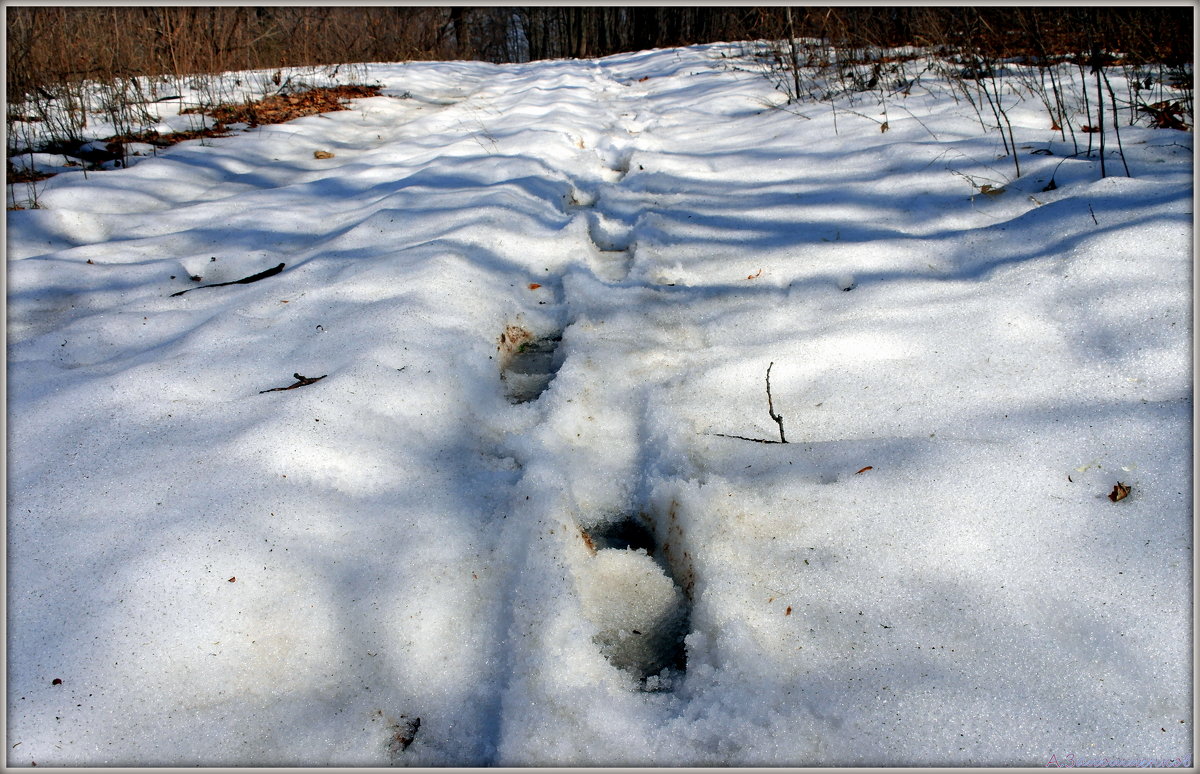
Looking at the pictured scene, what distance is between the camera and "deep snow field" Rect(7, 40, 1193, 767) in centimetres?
90

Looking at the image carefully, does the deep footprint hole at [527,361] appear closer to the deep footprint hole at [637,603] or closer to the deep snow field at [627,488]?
the deep snow field at [627,488]

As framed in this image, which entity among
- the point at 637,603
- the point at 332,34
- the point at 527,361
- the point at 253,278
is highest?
the point at 332,34

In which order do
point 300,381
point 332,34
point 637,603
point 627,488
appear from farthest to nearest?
point 332,34 → point 300,381 → point 627,488 → point 637,603

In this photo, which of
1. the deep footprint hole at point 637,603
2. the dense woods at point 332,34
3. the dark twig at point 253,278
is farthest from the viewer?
the dense woods at point 332,34

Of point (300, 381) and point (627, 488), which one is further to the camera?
point (300, 381)

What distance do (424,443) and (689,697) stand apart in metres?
0.81

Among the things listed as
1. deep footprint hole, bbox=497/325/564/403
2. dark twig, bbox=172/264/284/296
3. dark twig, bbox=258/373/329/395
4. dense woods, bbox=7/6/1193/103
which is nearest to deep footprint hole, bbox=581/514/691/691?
deep footprint hole, bbox=497/325/564/403

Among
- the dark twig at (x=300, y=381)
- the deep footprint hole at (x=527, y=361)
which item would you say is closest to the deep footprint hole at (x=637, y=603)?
the deep footprint hole at (x=527, y=361)

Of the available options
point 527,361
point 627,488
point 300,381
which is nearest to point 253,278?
point 300,381

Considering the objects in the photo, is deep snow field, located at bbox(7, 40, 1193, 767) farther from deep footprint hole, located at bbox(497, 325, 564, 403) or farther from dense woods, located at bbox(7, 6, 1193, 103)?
dense woods, located at bbox(7, 6, 1193, 103)

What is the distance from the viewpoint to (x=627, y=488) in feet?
4.49

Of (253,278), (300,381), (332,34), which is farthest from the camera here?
(332,34)

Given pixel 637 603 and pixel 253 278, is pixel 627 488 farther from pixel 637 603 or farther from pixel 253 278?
pixel 253 278

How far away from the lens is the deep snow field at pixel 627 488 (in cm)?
90
